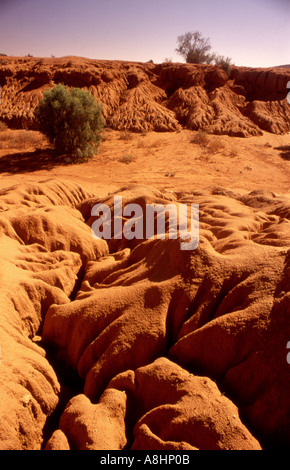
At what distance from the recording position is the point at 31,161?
11.4 metres

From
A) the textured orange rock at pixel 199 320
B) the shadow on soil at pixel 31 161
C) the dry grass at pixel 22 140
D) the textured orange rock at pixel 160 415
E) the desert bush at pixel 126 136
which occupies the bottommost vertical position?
the textured orange rock at pixel 160 415

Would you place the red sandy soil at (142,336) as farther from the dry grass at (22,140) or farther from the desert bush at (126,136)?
the desert bush at (126,136)

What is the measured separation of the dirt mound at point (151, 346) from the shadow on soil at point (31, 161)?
6.78 metres

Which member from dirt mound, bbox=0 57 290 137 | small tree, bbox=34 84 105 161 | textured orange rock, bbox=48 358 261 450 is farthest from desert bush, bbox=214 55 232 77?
textured orange rock, bbox=48 358 261 450

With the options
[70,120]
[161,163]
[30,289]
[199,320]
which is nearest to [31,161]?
Result: [70,120]

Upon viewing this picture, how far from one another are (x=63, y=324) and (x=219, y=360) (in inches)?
68.5

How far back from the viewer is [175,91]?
730 inches

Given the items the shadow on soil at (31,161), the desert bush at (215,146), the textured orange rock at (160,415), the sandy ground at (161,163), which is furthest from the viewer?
the desert bush at (215,146)

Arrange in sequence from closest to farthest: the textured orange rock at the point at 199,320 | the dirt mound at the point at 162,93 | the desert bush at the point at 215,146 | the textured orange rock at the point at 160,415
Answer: the textured orange rock at the point at 160,415
the textured orange rock at the point at 199,320
the desert bush at the point at 215,146
the dirt mound at the point at 162,93

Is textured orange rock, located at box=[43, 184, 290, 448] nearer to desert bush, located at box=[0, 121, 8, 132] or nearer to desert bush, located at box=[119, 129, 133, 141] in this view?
desert bush, located at box=[119, 129, 133, 141]

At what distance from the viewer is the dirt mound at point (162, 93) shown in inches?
637

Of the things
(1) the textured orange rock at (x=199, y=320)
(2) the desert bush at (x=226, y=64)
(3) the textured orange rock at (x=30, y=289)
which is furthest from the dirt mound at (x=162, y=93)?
(1) the textured orange rock at (x=199, y=320)

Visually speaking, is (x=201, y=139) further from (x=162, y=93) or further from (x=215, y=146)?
→ (x=162, y=93)

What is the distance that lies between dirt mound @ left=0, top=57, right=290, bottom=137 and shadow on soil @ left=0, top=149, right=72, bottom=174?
4.36m
